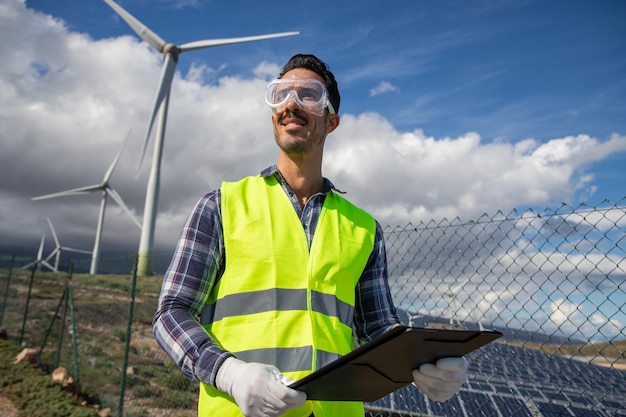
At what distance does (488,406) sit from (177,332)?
4.14m

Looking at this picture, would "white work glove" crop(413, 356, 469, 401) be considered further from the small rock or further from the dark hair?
the small rock

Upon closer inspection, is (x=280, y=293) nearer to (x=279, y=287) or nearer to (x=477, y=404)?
(x=279, y=287)

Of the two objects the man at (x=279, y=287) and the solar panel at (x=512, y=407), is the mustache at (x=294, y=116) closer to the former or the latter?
the man at (x=279, y=287)

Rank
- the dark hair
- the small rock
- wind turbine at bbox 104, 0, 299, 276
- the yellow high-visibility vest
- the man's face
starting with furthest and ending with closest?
wind turbine at bbox 104, 0, 299, 276 → the small rock → the dark hair → the man's face → the yellow high-visibility vest

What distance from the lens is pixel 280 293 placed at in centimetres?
173

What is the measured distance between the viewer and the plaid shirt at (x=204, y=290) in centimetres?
158

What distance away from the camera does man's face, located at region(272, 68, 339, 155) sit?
2.14 m

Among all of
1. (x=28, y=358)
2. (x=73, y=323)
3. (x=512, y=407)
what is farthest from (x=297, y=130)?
(x=28, y=358)

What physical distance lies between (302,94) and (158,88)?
21418mm

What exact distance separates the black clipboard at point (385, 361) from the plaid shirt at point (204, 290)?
0.40 m

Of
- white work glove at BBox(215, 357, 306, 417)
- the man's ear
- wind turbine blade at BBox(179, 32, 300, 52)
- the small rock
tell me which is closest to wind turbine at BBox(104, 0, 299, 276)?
wind turbine blade at BBox(179, 32, 300, 52)

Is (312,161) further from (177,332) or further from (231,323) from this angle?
(177,332)

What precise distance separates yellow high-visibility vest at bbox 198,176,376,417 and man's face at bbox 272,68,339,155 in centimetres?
26

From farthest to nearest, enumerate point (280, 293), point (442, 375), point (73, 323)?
point (73, 323) → point (280, 293) → point (442, 375)
